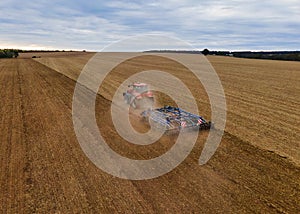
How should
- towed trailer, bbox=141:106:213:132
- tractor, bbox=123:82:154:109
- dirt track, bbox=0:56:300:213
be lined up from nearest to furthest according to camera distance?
dirt track, bbox=0:56:300:213
towed trailer, bbox=141:106:213:132
tractor, bbox=123:82:154:109

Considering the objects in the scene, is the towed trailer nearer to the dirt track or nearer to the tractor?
the dirt track

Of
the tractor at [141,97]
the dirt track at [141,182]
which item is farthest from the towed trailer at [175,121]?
the tractor at [141,97]

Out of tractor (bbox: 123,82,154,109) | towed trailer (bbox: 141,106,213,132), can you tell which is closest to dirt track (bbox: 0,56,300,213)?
towed trailer (bbox: 141,106,213,132)

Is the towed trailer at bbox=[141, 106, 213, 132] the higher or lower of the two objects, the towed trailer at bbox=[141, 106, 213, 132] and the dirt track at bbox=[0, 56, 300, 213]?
the higher

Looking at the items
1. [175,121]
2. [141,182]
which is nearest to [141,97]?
[175,121]

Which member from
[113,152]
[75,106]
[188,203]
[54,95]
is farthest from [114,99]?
[188,203]

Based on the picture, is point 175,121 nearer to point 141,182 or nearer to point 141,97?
point 141,97

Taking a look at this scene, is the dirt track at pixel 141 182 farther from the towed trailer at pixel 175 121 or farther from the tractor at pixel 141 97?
the tractor at pixel 141 97
